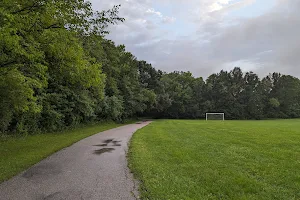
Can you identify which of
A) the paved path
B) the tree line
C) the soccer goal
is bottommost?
the soccer goal

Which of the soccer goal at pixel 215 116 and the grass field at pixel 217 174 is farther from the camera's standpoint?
the soccer goal at pixel 215 116

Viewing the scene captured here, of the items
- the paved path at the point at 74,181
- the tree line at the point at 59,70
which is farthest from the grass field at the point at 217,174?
the tree line at the point at 59,70

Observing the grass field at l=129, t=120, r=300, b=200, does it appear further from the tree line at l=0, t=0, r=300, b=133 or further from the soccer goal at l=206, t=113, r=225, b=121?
the soccer goal at l=206, t=113, r=225, b=121

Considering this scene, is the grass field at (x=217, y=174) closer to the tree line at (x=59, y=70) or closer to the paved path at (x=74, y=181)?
the paved path at (x=74, y=181)

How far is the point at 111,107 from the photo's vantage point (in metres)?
25.3

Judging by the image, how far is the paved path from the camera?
4.28 meters

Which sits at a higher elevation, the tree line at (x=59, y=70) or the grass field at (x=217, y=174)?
the tree line at (x=59, y=70)

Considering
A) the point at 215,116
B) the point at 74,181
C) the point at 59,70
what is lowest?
the point at 215,116

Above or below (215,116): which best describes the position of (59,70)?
above

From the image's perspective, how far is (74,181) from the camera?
5.11m

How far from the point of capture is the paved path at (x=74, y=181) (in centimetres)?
428

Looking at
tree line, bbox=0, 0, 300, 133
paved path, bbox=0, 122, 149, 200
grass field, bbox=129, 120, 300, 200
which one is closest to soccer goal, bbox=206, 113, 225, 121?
tree line, bbox=0, 0, 300, 133

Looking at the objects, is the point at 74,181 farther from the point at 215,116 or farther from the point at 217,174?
the point at 215,116

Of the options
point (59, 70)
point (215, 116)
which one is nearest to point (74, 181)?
point (59, 70)
